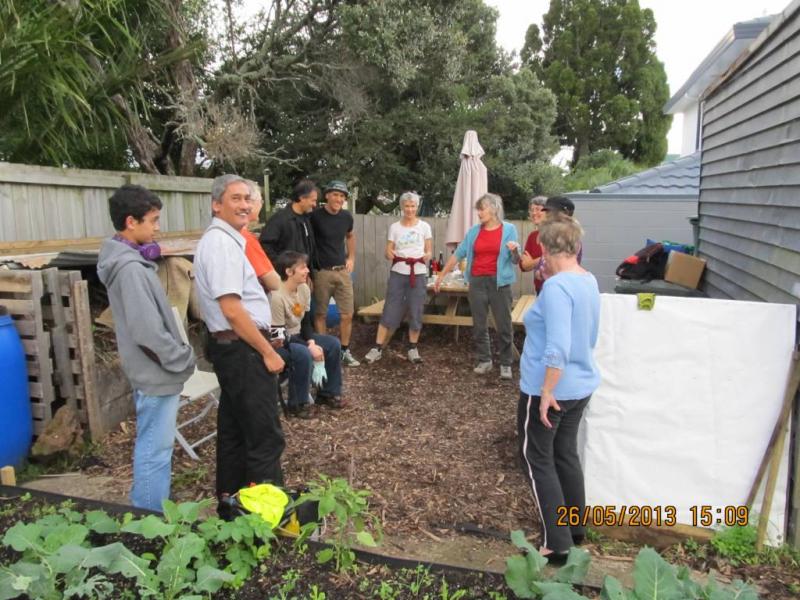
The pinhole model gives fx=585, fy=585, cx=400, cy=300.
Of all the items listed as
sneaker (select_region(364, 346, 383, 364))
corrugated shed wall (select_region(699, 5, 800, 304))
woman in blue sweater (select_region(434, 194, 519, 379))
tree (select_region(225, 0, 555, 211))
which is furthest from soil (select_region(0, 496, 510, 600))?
tree (select_region(225, 0, 555, 211))

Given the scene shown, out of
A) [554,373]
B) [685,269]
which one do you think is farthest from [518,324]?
[554,373]

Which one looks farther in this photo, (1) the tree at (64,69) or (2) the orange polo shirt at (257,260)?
(1) the tree at (64,69)

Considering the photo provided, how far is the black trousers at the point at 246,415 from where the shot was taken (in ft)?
8.30

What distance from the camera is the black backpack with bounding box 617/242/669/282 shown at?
5512 millimetres

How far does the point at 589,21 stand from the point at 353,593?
2679cm

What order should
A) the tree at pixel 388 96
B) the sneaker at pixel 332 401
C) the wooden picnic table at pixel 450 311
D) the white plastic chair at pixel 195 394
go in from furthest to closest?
1. the tree at pixel 388 96
2. the wooden picnic table at pixel 450 311
3. the sneaker at pixel 332 401
4. the white plastic chair at pixel 195 394

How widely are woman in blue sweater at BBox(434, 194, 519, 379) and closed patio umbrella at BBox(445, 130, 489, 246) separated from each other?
131cm

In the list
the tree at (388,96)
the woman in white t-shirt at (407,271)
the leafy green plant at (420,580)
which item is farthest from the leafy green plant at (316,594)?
the tree at (388,96)

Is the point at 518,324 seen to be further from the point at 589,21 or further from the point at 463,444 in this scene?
the point at 589,21

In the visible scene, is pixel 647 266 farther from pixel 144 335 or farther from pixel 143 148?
pixel 143 148

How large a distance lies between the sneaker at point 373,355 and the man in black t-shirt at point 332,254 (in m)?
0.43

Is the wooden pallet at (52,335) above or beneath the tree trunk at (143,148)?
beneath

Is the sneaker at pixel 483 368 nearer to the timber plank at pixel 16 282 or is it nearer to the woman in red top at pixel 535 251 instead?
the woman in red top at pixel 535 251

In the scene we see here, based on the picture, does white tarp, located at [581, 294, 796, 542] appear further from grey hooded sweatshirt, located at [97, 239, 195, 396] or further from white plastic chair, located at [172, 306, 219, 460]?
white plastic chair, located at [172, 306, 219, 460]
